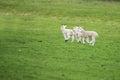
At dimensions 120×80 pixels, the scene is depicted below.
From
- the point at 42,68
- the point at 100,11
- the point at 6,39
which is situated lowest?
the point at 100,11

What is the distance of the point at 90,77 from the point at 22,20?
16.7m

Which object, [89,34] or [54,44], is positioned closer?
[89,34]

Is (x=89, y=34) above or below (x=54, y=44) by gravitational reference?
above

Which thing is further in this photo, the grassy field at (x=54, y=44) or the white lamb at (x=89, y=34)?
the white lamb at (x=89, y=34)

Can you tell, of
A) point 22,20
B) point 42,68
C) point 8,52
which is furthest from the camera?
point 22,20

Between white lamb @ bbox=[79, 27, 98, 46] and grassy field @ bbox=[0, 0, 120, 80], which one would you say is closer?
grassy field @ bbox=[0, 0, 120, 80]

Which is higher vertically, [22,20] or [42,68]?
[42,68]

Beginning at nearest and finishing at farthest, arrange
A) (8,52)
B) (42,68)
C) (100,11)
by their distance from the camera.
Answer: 1. (42,68)
2. (8,52)
3. (100,11)

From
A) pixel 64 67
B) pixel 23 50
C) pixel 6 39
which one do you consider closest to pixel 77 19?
pixel 6 39

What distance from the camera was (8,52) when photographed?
20.3 m

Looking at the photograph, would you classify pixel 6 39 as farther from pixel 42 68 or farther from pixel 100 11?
pixel 100 11

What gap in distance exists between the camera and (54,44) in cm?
2284

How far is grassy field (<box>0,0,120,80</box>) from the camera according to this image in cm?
1683

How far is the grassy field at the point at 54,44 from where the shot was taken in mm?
16828
